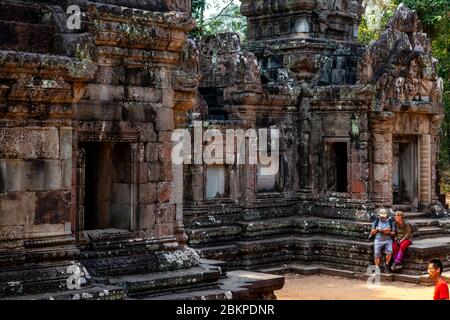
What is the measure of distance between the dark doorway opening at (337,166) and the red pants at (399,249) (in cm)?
215

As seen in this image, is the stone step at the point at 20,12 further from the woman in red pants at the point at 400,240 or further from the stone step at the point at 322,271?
the woman in red pants at the point at 400,240

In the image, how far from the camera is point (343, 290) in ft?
48.7

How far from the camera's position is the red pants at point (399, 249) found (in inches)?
618

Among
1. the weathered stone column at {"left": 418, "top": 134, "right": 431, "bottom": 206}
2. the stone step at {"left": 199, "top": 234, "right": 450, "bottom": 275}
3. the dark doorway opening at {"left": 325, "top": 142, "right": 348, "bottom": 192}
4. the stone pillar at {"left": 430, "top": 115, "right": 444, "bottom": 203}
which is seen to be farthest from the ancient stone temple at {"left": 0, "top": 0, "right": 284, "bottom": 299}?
the stone pillar at {"left": 430, "top": 115, "right": 444, "bottom": 203}

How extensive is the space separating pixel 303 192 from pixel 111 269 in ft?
27.6

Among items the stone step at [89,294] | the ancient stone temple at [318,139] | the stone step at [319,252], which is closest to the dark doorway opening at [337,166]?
the ancient stone temple at [318,139]

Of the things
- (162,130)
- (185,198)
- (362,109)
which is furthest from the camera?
(362,109)

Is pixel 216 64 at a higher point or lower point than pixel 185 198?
higher

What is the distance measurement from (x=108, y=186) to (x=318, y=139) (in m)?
7.96

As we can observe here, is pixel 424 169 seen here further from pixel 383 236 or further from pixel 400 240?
pixel 383 236

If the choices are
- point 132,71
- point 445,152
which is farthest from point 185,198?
point 445,152

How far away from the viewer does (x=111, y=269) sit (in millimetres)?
9781

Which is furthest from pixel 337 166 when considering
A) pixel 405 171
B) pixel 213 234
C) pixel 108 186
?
pixel 108 186
